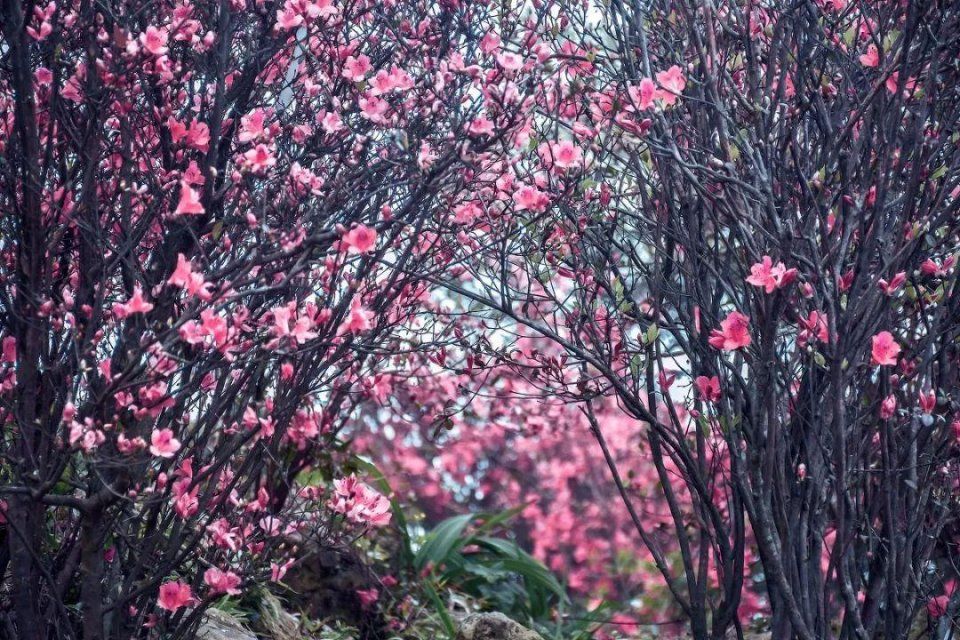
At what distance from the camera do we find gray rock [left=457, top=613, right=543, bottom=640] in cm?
450

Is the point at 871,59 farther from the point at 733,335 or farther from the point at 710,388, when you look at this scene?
the point at 710,388

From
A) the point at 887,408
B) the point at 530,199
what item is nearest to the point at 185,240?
the point at 530,199

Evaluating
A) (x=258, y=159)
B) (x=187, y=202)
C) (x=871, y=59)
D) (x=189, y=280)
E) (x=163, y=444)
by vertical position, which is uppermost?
(x=871, y=59)

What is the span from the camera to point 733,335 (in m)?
3.07

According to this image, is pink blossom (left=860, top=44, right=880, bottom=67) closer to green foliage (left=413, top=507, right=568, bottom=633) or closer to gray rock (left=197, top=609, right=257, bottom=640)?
gray rock (left=197, top=609, right=257, bottom=640)

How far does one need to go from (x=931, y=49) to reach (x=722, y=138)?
682mm

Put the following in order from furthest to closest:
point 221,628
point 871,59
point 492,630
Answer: point 492,630
point 221,628
point 871,59

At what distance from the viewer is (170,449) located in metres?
2.65

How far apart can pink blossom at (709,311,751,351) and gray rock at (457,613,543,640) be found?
199 centimetres

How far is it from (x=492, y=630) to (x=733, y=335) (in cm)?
204

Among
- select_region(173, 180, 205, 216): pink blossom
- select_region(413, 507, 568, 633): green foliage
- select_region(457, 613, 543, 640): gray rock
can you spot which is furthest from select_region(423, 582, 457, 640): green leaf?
select_region(173, 180, 205, 216): pink blossom

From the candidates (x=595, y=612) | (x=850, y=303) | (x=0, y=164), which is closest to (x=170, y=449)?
(x=0, y=164)

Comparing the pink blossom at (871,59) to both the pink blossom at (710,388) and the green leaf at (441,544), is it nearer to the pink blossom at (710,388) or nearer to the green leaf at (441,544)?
the pink blossom at (710,388)

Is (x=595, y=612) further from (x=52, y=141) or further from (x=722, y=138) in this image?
(x=52, y=141)
